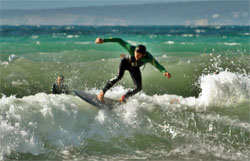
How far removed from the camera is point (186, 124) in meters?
9.20

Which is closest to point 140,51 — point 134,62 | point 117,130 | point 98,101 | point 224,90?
point 134,62

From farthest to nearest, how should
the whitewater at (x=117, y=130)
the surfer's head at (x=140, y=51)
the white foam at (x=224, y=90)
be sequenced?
the white foam at (x=224, y=90), the surfer's head at (x=140, y=51), the whitewater at (x=117, y=130)

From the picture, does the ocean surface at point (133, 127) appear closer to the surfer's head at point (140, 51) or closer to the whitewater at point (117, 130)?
the whitewater at point (117, 130)

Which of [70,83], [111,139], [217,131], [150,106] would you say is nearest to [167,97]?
[150,106]

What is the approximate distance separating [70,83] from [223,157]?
28.6 feet

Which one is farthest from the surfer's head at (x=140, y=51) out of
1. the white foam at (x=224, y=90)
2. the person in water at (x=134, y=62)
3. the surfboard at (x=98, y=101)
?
the white foam at (x=224, y=90)

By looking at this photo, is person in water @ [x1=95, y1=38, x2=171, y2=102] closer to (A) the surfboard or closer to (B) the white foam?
(A) the surfboard

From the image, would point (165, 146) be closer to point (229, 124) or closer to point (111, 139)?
point (111, 139)

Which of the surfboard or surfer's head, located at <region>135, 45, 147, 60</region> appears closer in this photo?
surfer's head, located at <region>135, 45, 147, 60</region>

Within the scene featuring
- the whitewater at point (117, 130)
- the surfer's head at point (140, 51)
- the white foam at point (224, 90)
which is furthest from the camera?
the white foam at point (224, 90)

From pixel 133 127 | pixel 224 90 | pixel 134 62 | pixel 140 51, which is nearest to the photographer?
pixel 140 51

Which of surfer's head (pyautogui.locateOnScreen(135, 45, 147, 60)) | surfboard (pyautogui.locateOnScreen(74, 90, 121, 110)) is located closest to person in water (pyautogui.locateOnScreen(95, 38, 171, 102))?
surfer's head (pyautogui.locateOnScreen(135, 45, 147, 60))

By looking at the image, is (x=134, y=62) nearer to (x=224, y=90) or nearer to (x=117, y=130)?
(x=117, y=130)

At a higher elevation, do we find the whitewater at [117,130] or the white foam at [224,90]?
the white foam at [224,90]
